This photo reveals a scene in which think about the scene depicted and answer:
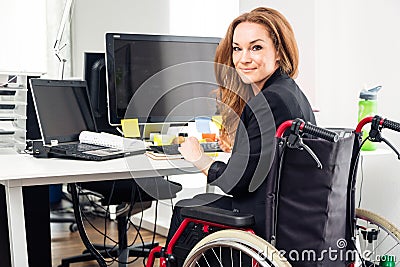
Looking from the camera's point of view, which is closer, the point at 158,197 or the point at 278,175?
the point at 278,175

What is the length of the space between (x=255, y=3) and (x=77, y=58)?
2.15m

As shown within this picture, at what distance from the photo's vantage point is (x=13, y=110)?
2490 mm

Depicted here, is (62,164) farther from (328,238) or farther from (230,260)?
(328,238)

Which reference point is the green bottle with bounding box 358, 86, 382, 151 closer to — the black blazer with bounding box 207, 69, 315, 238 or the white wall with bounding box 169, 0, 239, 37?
the black blazer with bounding box 207, 69, 315, 238

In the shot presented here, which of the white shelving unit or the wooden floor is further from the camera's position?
the wooden floor

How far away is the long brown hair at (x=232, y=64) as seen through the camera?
1.84m

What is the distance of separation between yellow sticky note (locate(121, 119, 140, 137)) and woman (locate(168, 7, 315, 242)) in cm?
45

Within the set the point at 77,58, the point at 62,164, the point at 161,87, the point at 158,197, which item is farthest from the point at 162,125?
the point at 77,58

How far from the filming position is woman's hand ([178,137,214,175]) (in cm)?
186

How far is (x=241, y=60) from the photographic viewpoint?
188 centimetres

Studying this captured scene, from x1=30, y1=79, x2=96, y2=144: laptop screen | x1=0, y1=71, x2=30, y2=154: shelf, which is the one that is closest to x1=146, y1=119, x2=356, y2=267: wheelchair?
x1=30, y1=79, x2=96, y2=144: laptop screen

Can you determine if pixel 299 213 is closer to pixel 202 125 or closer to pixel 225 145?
pixel 225 145

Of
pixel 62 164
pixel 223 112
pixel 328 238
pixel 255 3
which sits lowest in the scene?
pixel 328 238

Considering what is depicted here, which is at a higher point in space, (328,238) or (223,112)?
(223,112)
